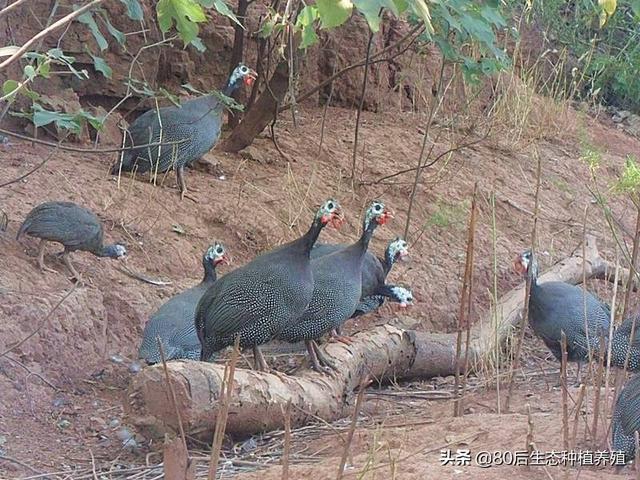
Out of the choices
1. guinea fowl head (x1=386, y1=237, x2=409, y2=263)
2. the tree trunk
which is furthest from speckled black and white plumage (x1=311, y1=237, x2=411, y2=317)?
the tree trunk

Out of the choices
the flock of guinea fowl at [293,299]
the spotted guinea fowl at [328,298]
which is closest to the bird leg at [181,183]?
the flock of guinea fowl at [293,299]

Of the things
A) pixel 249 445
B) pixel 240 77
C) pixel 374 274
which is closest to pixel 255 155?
pixel 240 77

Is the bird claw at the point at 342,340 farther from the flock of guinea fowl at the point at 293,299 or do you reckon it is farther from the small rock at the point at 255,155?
the small rock at the point at 255,155

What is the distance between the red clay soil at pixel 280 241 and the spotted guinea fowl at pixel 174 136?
145mm

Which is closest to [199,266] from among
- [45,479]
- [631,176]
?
[45,479]

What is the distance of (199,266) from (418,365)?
146 centimetres

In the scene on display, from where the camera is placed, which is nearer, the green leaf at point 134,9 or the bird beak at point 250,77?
the green leaf at point 134,9

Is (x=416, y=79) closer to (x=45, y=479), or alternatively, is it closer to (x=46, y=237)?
(x=46, y=237)

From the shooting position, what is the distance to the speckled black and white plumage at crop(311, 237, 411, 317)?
238 inches

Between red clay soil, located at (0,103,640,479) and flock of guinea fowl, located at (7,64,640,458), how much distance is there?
0.24 m

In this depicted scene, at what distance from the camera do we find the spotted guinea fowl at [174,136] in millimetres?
6727

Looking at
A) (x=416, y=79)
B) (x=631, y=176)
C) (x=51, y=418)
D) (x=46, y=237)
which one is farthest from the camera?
(x=416, y=79)

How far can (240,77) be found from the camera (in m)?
7.21

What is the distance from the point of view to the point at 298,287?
16.0ft
